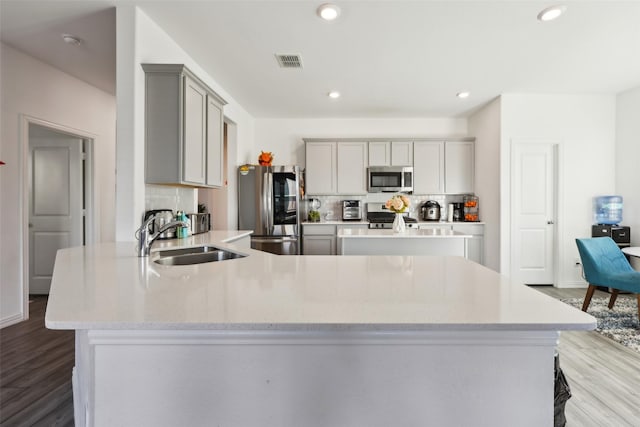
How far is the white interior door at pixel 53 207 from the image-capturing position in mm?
4145

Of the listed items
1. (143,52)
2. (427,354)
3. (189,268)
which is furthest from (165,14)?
(427,354)

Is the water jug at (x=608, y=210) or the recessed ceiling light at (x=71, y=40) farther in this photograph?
the water jug at (x=608, y=210)

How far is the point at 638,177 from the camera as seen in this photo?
4.27 m

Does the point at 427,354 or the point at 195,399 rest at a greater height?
the point at 427,354

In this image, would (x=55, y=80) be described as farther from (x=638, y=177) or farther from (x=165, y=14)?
(x=638, y=177)

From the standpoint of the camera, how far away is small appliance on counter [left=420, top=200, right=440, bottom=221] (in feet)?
17.8

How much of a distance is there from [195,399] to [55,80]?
4.20m

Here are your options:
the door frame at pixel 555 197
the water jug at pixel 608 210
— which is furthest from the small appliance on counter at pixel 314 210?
the water jug at pixel 608 210

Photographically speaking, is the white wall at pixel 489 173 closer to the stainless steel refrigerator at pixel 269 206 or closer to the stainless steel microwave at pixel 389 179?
the stainless steel microwave at pixel 389 179

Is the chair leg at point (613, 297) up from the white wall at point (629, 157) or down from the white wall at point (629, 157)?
down

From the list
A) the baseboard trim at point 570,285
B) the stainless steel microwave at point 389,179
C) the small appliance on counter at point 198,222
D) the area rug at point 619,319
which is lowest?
the area rug at point 619,319

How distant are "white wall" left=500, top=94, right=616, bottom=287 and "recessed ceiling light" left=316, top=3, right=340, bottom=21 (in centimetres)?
312

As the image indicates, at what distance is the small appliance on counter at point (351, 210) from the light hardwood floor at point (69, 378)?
3.25m

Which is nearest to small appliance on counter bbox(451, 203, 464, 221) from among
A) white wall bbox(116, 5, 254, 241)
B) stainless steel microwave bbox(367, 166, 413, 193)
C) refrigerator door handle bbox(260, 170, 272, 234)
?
stainless steel microwave bbox(367, 166, 413, 193)
